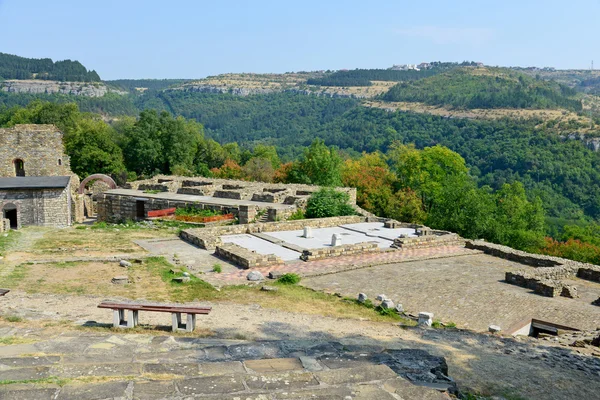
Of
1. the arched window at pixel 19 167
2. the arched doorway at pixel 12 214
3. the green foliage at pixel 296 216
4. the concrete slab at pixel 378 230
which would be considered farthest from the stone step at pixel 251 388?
the arched window at pixel 19 167

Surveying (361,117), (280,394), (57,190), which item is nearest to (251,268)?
(280,394)

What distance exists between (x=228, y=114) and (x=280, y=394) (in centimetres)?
14482

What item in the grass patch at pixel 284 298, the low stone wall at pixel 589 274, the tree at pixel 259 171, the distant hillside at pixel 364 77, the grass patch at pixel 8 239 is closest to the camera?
the grass patch at pixel 284 298

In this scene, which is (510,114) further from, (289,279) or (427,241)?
(289,279)

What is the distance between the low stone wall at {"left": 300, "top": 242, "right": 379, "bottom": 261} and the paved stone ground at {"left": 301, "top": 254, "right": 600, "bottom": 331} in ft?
4.63

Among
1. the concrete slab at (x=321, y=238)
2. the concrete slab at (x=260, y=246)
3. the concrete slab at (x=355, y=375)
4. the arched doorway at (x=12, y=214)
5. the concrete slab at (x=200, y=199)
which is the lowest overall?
the arched doorway at (x=12, y=214)

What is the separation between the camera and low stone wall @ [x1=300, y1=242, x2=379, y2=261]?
1592 cm

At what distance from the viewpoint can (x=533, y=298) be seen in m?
13.0

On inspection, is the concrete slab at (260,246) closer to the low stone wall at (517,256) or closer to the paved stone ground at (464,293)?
the paved stone ground at (464,293)

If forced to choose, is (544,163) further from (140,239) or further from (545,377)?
(545,377)

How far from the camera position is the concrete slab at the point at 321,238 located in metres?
17.8

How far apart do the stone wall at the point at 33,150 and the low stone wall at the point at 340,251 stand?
2351 centimetres

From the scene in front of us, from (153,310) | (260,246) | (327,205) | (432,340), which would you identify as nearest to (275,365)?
(153,310)

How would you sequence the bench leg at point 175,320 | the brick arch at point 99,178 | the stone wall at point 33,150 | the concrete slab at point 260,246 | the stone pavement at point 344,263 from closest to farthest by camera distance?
the bench leg at point 175,320 → the stone pavement at point 344,263 → the concrete slab at point 260,246 → the brick arch at point 99,178 → the stone wall at point 33,150
